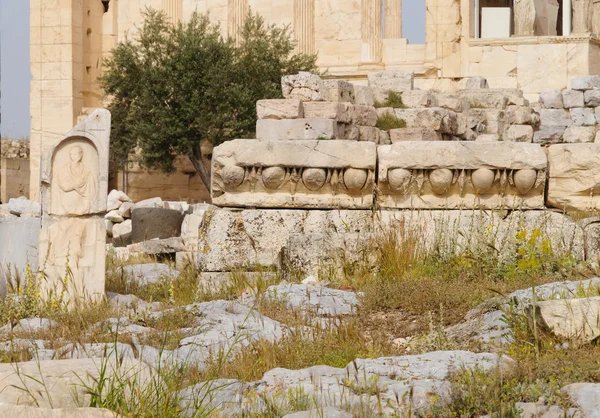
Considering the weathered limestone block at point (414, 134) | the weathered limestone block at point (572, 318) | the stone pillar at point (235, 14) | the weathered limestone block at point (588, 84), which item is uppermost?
the stone pillar at point (235, 14)

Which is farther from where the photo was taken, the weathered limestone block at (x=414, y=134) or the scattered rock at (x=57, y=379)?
the weathered limestone block at (x=414, y=134)

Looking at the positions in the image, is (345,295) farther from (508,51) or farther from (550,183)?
(508,51)

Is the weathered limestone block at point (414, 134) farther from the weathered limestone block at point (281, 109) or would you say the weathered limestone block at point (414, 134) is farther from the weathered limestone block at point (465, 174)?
the weathered limestone block at point (465, 174)

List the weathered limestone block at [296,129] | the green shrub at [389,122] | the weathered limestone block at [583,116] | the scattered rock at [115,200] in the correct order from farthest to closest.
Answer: the scattered rock at [115,200] < the weathered limestone block at [583,116] < the green shrub at [389,122] < the weathered limestone block at [296,129]

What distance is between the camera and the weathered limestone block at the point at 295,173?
880 centimetres

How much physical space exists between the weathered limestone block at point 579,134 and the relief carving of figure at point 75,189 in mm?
11264

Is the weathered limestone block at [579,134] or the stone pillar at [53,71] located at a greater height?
the stone pillar at [53,71]

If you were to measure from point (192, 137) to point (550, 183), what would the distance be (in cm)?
1708

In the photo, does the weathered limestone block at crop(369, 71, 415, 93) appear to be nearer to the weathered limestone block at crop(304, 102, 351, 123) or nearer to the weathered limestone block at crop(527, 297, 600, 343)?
the weathered limestone block at crop(304, 102, 351, 123)

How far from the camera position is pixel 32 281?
25.8 ft

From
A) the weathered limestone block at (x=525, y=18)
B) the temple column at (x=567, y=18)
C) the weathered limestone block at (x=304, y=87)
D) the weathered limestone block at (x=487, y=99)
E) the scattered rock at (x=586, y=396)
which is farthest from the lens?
the temple column at (x=567, y=18)

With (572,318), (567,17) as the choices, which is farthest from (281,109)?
(567,17)

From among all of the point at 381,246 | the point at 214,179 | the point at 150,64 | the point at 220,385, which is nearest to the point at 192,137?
the point at 150,64

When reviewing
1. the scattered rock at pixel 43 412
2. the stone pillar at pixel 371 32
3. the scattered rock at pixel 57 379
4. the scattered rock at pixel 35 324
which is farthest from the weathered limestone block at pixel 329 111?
the stone pillar at pixel 371 32
